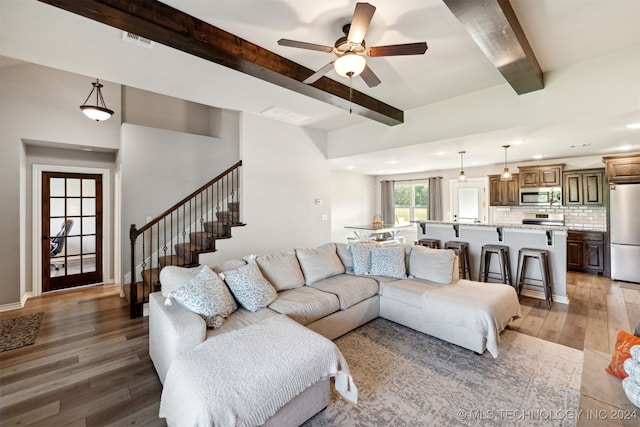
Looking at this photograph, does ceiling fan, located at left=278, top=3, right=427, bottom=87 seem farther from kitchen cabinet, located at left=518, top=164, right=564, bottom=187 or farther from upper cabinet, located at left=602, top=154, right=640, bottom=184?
kitchen cabinet, located at left=518, top=164, right=564, bottom=187

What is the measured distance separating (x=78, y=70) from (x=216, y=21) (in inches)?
72.4

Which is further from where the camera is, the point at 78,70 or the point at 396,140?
the point at 396,140

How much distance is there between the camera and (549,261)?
414cm

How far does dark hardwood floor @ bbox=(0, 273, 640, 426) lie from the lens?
80.0 inches

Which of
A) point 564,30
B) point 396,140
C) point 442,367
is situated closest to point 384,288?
point 442,367

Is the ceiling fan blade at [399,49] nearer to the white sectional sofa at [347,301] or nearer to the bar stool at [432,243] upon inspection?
the white sectional sofa at [347,301]

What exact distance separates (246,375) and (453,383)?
1.71 m

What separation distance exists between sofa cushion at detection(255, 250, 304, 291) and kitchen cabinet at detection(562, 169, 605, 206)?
6.17 meters

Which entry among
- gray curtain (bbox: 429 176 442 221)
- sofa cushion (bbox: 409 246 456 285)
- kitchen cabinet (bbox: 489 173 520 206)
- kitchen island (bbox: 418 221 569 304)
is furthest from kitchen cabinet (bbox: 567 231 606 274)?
sofa cushion (bbox: 409 246 456 285)

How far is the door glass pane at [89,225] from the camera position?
5113mm

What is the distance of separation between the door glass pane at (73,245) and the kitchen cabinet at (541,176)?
30.3 ft

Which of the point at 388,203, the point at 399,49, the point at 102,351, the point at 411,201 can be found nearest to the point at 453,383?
the point at 399,49

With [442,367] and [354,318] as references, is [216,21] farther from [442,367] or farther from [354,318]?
[442,367]

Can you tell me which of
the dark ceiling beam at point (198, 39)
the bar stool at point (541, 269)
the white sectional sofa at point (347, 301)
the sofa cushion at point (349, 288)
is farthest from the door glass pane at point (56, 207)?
the bar stool at point (541, 269)
